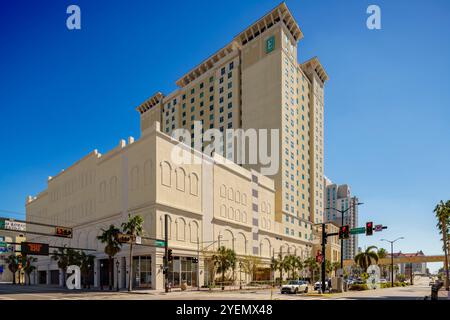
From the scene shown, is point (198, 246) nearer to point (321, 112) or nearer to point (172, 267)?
point (172, 267)

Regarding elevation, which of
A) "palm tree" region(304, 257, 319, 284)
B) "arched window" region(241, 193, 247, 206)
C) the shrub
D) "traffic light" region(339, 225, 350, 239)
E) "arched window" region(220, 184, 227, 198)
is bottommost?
"palm tree" region(304, 257, 319, 284)

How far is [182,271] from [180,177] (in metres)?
15.5

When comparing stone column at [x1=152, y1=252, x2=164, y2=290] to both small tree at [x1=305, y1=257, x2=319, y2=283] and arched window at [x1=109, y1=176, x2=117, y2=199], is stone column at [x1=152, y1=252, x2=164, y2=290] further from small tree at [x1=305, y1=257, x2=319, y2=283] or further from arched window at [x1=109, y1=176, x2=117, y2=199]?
small tree at [x1=305, y1=257, x2=319, y2=283]

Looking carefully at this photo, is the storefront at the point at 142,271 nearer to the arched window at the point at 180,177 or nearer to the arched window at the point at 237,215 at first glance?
the arched window at the point at 180,177

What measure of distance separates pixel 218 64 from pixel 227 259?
7008 centimetres

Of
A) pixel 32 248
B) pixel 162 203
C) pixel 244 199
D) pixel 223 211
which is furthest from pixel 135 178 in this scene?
pixel 244 199

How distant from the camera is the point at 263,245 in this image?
89.8 metres

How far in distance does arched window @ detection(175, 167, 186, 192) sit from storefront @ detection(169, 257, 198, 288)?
11747 mm

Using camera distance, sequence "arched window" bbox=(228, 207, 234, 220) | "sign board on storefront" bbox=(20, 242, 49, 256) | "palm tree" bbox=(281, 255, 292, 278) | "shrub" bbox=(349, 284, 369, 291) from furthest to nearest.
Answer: "palm tree" bbox=(281, 255, 292, 278) < "arched window" bbox=(228, 207, 234, 220) < "shrub" bbox=(349, 284, 369, 291) < "sign board on storefront" bbox=(20, 242, 49, 256)

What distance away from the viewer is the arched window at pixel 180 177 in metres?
63.5

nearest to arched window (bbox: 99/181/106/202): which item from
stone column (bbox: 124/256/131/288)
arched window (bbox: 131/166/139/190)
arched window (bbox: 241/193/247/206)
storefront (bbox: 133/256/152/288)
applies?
arched window (bbox: 131/166/139/190)

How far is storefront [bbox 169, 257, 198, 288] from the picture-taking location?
5969cm

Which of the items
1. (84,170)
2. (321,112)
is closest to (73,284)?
(84,170)

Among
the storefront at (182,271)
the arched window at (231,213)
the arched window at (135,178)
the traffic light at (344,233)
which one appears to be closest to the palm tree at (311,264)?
the arched window at (231,213)
